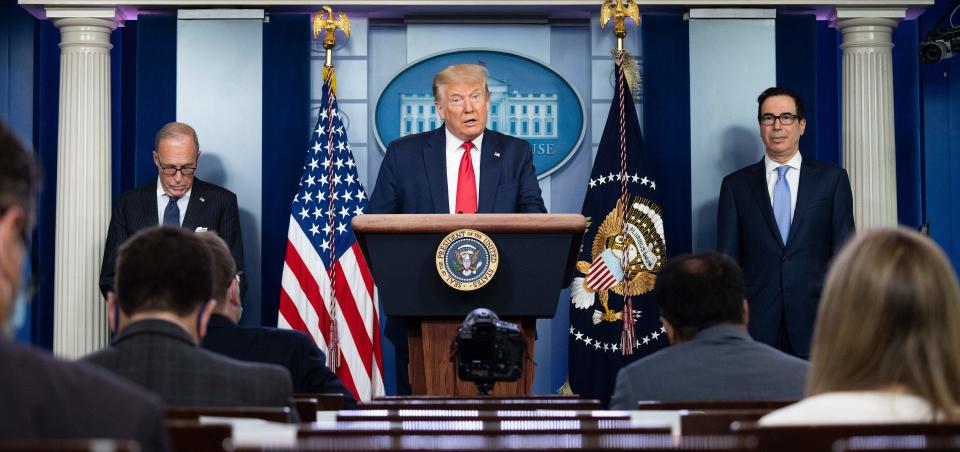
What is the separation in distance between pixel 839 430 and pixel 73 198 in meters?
6.27

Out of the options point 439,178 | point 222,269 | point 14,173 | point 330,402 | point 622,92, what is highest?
point 622,92

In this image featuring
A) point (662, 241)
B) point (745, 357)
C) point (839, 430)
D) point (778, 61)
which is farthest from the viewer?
point (778, 61)

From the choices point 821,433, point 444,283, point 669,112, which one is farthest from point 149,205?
point 821,433

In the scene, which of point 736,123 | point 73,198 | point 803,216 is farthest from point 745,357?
point 73,198

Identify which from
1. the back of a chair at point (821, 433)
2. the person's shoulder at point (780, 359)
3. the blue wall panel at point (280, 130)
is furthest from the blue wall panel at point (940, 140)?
the back of a chair at point (821, 433)

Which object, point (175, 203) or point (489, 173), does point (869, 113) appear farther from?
point (175, 203)

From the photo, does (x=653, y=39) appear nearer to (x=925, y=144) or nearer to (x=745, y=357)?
(x=925, y=144)

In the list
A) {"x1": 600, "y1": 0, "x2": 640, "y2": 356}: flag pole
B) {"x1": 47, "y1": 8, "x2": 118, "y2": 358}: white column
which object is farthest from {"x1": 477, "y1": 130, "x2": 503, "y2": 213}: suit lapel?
{"x1": 47, "y1": 8, "x2": 118, "y2": 358}: white column

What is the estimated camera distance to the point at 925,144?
7.67 meters

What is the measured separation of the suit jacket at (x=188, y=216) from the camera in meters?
6.63

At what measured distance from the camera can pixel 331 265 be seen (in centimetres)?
683

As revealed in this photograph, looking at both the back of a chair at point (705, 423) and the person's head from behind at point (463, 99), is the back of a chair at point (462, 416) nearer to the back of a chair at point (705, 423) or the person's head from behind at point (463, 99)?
the back of a chair at point (705, 423)

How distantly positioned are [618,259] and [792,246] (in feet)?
3.24

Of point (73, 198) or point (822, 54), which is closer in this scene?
point (73, 198)
